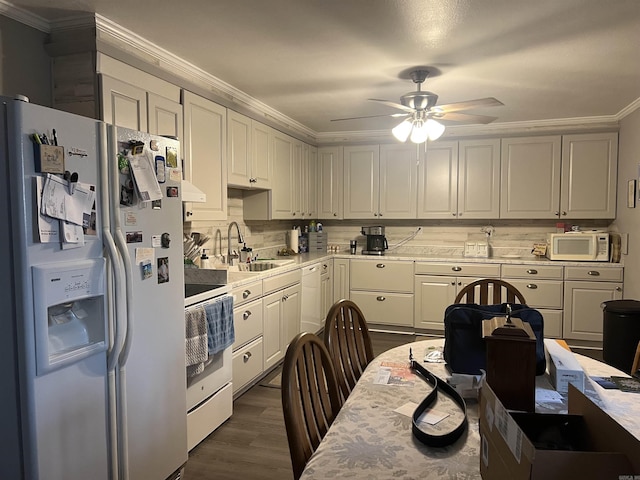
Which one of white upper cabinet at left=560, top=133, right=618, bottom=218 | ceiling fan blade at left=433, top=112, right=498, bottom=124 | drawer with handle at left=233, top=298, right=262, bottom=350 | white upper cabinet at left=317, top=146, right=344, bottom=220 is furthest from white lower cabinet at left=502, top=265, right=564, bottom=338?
drawer with handle at left=233, top=298, right=262, bottom=350

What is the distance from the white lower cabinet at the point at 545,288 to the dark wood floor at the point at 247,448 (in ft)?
8.96

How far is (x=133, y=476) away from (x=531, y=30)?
288 centimetres

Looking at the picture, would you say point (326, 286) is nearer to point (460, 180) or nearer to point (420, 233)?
point (420, 233)

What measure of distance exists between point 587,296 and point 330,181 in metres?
2.96

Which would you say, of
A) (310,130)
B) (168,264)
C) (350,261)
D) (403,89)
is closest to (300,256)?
(350,261)

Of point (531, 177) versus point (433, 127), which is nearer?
point (433, 127)

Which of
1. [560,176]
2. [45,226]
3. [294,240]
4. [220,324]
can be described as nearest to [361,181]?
[294,240]

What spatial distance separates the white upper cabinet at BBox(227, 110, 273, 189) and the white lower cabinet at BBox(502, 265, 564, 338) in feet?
8.72

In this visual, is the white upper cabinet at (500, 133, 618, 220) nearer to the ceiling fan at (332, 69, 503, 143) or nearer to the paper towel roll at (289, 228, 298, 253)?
the ceiling fan at (332, 69, 503, 143)

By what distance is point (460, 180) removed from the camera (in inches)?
191

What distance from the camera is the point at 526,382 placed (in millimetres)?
1179

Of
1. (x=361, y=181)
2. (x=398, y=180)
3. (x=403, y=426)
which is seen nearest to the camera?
(x=403, y=426)

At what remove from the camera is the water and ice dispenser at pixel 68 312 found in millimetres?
1450

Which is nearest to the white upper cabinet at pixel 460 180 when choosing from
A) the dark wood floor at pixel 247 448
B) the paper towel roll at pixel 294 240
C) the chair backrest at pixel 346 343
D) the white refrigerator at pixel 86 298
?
the paper towel roll at pixel 294 240
